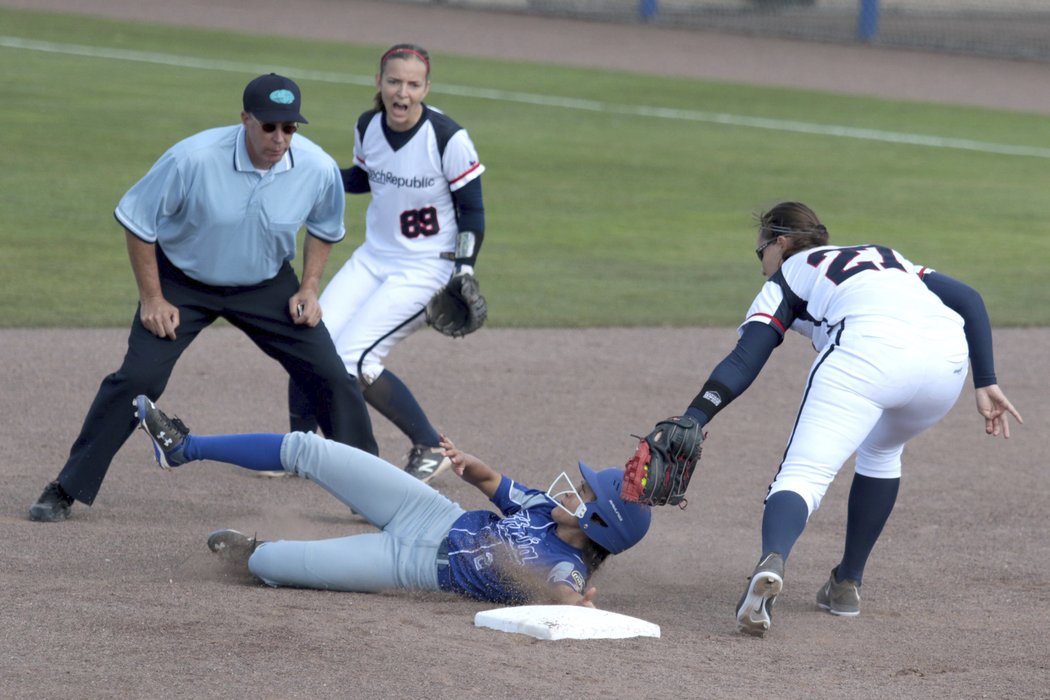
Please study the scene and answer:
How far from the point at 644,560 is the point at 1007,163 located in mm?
13027

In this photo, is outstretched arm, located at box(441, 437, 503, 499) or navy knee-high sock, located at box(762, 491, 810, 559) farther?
outstretched arm, located at box(441, 437, 503, 499)

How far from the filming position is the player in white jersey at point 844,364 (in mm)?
4676

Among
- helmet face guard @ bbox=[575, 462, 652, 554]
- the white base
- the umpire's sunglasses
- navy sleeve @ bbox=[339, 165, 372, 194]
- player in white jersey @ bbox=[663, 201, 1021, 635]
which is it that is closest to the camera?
the white base

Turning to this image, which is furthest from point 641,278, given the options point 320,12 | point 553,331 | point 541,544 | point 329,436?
point 320,12

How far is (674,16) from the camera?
27.3m

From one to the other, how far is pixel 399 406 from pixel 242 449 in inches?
65.7

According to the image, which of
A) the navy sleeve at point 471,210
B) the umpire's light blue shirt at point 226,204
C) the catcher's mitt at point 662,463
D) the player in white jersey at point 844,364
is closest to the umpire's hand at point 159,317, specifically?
the umpire's light blue shirt at point 226,204

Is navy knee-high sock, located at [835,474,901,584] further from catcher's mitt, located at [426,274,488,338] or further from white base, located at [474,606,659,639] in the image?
catcher's mitt, located at [426,274,488,338]

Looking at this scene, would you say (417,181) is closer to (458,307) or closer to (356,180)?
(356,180)

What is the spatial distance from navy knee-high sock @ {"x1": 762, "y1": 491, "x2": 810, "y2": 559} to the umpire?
191 cm

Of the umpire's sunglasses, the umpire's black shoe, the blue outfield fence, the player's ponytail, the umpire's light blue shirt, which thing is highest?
the blue outfield fence

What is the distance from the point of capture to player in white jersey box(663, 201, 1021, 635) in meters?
4.68

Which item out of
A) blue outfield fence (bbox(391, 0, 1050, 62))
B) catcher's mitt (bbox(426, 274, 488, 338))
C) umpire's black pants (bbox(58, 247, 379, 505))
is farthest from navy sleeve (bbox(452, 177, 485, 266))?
blue outfield fence (bbox(391, 0, 1050, 62))

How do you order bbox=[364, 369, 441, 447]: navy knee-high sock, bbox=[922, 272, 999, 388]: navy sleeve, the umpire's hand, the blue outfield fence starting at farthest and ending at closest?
the blue outfield fence → bbox=[364, 369, 441, 447]: navy knee-high sock → the umpire's hand → bbox=[922, 272, 999, 388]: navy sleeve
